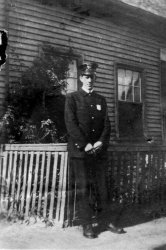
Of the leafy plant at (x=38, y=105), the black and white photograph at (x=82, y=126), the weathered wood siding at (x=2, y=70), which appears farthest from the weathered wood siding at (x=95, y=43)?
the leafy plant at (x=38, y=105)

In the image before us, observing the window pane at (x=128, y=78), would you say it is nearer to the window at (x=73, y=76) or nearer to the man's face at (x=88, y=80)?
the window at (x=73, y=76)

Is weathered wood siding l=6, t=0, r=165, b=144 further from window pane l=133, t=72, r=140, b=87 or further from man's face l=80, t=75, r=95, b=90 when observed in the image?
man's face l=80, t=75, r=95, b=90

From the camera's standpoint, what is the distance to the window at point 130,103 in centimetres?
898

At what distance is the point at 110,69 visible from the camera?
8.62 meters

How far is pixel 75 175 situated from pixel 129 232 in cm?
84

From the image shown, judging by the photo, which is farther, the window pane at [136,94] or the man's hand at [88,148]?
the window pane at [136,94]

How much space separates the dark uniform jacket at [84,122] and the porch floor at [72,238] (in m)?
0.85

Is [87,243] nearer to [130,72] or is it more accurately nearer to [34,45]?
[34,45]

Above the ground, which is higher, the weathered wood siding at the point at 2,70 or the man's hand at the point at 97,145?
the weathered wood siding at the point at 2,70

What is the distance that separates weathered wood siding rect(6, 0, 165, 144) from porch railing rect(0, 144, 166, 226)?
2.07 m

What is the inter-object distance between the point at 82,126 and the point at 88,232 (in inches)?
43.3

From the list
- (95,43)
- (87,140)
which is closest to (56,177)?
(87,140)

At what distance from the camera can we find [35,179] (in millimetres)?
4531

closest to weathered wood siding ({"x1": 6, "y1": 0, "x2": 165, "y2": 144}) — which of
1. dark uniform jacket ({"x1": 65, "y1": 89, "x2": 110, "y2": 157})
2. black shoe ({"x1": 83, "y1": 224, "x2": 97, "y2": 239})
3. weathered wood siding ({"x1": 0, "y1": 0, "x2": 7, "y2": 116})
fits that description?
weathered wood siding ({"x1": 0, "y1": 0, "x2": 7, "y2": 116})
